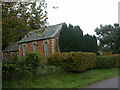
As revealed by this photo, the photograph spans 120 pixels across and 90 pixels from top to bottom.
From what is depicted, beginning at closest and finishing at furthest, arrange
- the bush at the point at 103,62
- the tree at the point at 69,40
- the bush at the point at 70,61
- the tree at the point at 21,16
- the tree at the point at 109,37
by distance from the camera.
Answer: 1. the tree at the point at 21,16
2. the bush at the point at 70,61
3. the bush at the point at 103,62
4. the tree at the point at 69,40
5. the tree at the point at 109,37

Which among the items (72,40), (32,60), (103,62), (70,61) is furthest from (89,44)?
(32,60)

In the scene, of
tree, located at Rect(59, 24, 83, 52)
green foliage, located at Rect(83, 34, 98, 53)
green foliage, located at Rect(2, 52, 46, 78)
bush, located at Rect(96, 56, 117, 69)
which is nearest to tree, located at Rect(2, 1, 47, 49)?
green foliage, located at Rect(2, 52, 46, 78)

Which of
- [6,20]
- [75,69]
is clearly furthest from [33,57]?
[75,69]

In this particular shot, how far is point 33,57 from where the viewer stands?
10.9 meters

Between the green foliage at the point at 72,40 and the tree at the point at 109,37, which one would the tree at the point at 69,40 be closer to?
the green foliage at the point at 72,40

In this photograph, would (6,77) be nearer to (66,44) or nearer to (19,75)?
(19,75)

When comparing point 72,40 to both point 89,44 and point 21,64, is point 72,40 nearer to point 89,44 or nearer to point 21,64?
point 89,44

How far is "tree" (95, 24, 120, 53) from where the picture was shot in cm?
3941

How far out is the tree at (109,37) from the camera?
39.4 m

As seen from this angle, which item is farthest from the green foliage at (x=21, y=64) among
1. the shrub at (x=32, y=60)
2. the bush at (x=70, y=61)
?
the bush at (x=70, y=61)

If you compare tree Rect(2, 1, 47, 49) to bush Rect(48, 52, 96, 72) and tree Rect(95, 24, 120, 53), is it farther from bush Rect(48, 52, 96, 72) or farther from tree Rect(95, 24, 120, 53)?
tree Rect(95, 24, 120, 53)

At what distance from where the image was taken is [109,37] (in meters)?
41.1

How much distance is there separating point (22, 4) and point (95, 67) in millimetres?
13341

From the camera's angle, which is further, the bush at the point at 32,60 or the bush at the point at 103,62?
the bush at the point at 103,62
